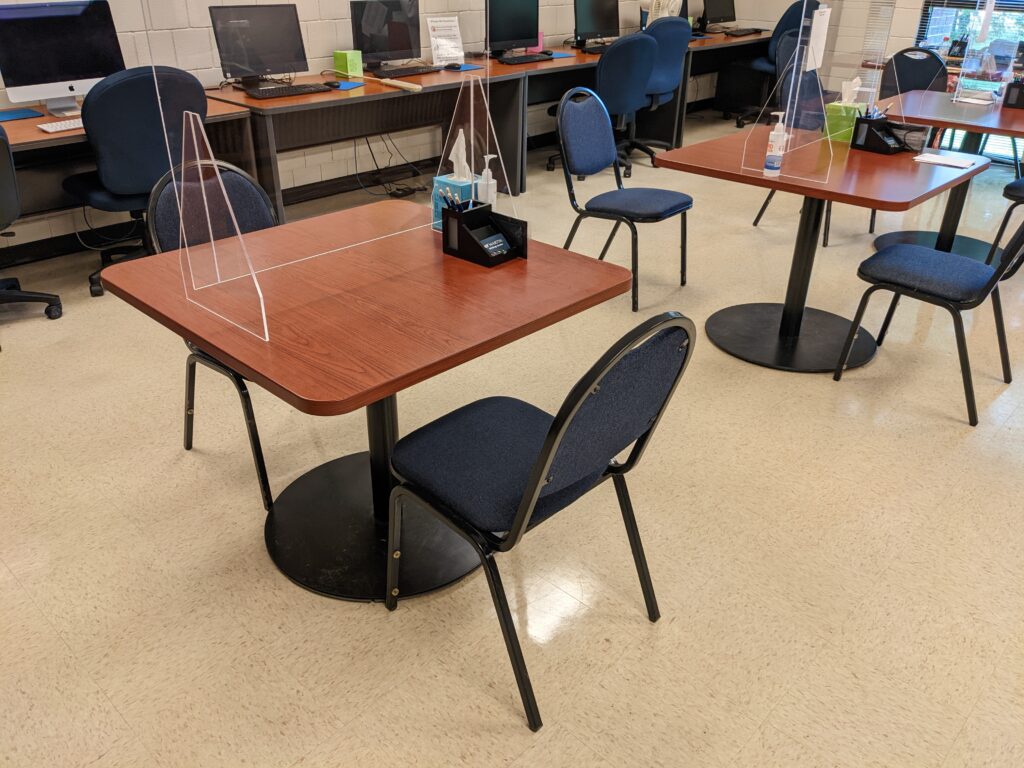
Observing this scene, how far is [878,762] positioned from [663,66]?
16.2 feet

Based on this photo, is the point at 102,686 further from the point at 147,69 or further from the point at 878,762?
the point at 147,69

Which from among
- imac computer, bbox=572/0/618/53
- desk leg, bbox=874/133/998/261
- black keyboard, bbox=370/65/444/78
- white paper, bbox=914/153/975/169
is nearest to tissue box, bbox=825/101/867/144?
white paper, bbox=914/153/975/169

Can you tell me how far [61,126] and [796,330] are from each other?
3140mm

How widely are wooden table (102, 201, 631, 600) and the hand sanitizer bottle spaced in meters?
1.13

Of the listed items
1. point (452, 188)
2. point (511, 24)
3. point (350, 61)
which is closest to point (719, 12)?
point (511, 24)

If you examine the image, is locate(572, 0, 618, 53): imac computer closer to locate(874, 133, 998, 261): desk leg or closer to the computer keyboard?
locate(874, 133, 998, 261): desk leg

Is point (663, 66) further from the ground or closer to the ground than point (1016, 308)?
further from the ground

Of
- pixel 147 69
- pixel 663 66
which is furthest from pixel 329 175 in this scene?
pixel 663 66

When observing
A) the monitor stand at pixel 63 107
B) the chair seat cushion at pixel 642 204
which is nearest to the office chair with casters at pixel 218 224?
the chair seat cushion at pixel 642 204

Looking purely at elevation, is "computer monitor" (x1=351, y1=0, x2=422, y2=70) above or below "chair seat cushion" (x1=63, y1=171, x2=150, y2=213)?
above

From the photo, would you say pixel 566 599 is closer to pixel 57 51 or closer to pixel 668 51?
pixel 57 51

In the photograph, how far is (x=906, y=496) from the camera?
2.31 metres

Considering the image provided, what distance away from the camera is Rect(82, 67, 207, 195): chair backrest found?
3.16 metres

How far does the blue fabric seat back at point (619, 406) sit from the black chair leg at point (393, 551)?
0.35 meters
